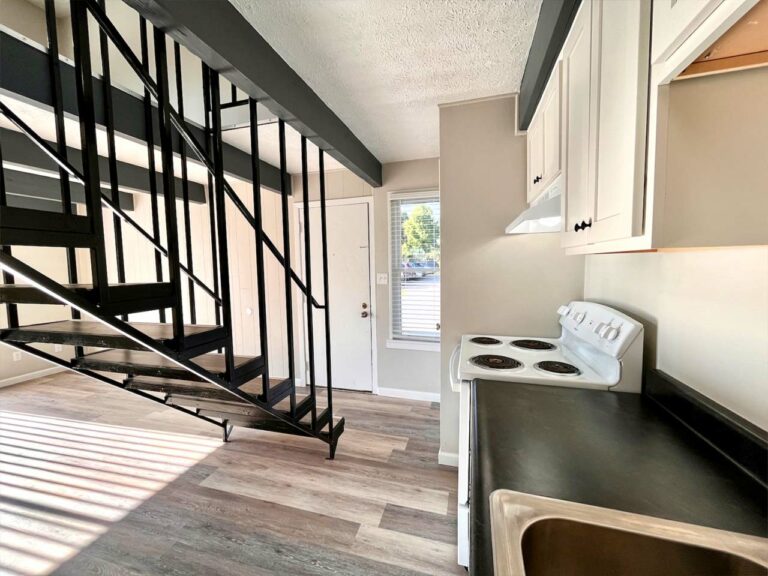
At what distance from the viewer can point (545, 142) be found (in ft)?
4.91

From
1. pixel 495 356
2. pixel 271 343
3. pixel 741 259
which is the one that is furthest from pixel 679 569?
pixel 271 343

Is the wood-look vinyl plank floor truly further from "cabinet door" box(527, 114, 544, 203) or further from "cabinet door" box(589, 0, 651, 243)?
"cabinet door" box(527, 114, 544, 203)

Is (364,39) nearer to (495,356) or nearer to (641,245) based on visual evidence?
(641,245)

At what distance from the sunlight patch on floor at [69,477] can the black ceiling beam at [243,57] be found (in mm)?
2474

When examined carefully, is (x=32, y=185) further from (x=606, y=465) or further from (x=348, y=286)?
(x=606, y=465)

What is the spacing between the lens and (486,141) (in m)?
2.00

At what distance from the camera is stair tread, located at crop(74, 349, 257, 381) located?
1328 millimetres

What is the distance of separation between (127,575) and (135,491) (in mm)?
681

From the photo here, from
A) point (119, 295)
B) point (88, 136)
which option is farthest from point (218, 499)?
point (88, 136)

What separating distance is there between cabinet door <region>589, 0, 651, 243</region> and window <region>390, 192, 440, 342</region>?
216 cm

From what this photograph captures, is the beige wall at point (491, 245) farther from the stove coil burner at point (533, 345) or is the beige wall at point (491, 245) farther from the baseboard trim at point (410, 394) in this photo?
the baseboard trim at point (410, 394)

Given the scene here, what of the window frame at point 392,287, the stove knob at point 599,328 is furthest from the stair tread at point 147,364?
the window frame at point 392,287

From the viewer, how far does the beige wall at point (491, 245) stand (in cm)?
195

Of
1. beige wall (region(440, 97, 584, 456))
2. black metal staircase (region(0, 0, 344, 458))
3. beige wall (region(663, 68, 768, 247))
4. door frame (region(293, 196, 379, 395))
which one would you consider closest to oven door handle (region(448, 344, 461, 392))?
beige wall (region(440, 97, 584, 456))
